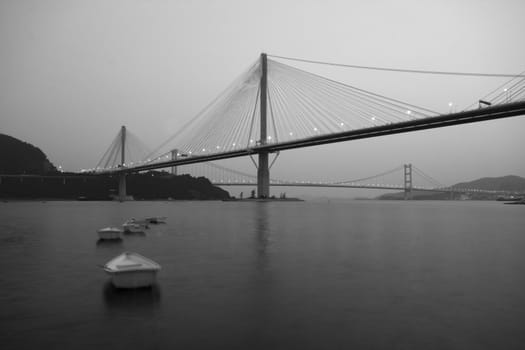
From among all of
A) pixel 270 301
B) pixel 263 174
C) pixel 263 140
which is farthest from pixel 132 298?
pixel 263 174

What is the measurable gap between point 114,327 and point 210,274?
4.03 meters

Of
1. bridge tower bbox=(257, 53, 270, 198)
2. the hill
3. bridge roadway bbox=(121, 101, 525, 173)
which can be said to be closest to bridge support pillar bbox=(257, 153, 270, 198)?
bridge tower bbox=(257, 53, 270, 198)

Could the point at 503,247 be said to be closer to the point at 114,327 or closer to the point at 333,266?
the point at 333,266

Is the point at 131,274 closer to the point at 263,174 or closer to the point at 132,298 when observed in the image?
the point at 132,298

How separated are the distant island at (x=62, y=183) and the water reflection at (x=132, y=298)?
89269 millimetres

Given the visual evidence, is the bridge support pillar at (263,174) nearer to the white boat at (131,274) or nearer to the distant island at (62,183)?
the white boat at (131,274)

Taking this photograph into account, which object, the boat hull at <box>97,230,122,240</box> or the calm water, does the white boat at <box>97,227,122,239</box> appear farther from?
the calm water

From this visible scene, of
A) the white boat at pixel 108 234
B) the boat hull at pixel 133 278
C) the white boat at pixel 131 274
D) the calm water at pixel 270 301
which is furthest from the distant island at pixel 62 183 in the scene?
the boat hull at pixel 133 278

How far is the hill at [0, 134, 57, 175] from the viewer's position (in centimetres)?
9750

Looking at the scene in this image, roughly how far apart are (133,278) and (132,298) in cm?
53

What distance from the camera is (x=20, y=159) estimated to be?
101m

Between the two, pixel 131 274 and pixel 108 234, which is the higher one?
pixel 131 274

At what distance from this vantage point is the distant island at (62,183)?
95750 mm

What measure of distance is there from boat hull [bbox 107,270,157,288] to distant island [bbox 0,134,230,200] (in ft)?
293
